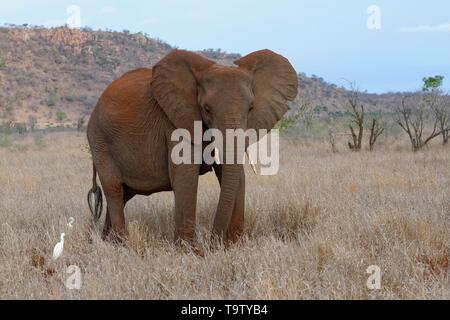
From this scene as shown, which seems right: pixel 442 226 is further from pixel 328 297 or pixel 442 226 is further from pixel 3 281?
pixel 3 281

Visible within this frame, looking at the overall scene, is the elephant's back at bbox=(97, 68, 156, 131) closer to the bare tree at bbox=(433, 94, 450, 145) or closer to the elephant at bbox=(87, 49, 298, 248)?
the elephant at bbox=(87, 49, 298, 248)

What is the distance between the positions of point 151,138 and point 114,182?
2.38ft

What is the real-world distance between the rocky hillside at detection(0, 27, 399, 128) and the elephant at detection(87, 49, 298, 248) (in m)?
36.6

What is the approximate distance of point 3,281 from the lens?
447 cm

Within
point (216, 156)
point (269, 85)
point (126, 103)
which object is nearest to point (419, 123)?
point (269, 85)

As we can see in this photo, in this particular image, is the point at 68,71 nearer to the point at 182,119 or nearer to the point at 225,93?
the point at 182,119

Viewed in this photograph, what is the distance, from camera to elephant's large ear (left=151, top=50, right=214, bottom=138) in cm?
529

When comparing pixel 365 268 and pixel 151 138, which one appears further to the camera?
pixel 151 138

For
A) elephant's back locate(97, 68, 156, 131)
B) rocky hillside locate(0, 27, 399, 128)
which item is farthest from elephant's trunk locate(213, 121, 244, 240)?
rocky hillside locate(0, 27, 399, 128)

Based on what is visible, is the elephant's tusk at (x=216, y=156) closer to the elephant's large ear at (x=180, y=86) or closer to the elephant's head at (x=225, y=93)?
the elephant's head at (x=225, y=93)

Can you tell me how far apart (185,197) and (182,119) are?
696 millimetres

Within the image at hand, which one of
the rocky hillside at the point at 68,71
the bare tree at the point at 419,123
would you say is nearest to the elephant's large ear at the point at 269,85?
the bare tree at the point at 419,123
